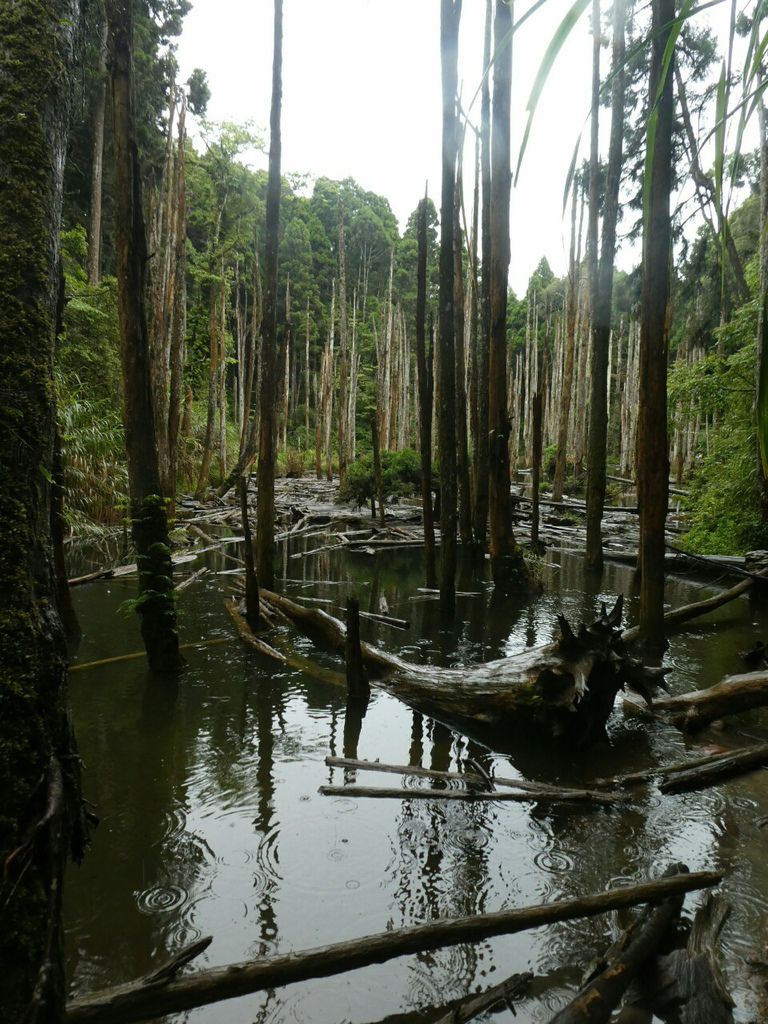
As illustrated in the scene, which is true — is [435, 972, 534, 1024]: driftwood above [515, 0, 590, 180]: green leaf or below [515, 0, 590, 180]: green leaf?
below

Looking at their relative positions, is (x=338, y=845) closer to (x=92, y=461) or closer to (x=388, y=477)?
(x=92, y=461)

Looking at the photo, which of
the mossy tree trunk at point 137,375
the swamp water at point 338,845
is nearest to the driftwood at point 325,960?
the swamp water at point 338,845

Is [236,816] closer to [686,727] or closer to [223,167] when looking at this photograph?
[686,727]

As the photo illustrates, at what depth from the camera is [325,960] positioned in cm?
178

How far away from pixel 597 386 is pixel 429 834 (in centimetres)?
868

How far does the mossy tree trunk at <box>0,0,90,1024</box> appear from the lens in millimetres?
1411

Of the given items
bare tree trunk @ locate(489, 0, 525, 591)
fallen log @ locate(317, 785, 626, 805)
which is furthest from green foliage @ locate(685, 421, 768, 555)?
fallen log @ locate(317, 785, 626, 805)

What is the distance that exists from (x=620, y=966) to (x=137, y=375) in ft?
16.2

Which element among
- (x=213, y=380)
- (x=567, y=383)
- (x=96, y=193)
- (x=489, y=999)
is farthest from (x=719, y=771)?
(x=213, y=380)

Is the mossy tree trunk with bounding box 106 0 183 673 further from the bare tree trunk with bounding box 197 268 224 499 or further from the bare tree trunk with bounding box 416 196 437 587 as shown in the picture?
the bare tree trunk with bounding box 197 268 224 499

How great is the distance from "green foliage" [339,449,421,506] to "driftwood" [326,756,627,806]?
15722mm

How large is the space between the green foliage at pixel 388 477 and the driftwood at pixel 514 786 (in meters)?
15.7

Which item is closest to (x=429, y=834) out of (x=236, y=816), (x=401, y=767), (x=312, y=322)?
(x=401, y=767)

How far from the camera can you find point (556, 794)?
335 cm
